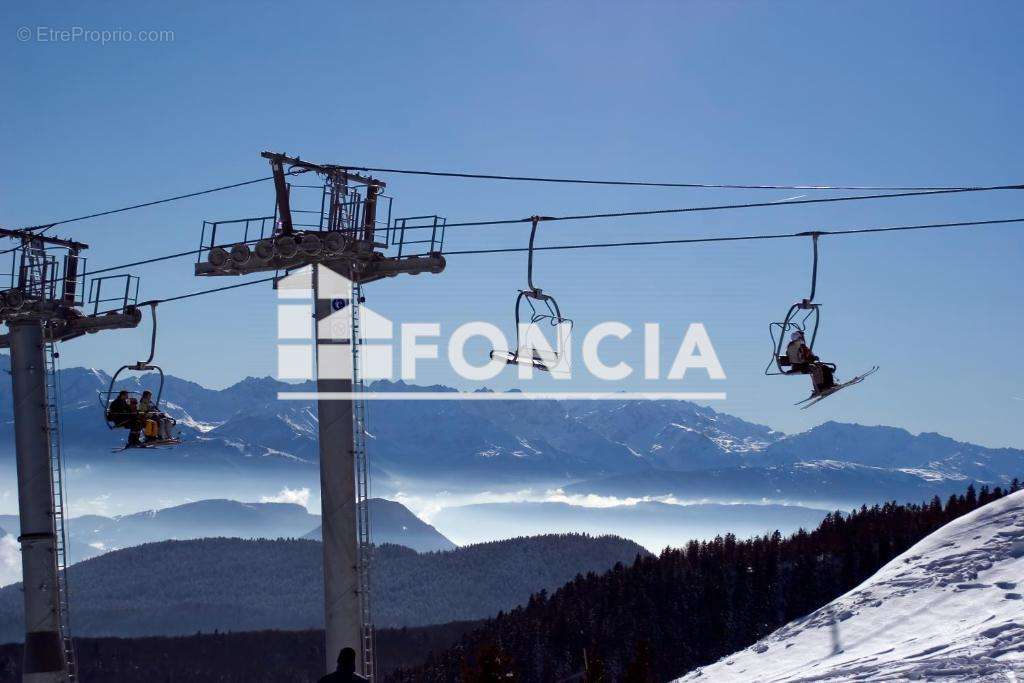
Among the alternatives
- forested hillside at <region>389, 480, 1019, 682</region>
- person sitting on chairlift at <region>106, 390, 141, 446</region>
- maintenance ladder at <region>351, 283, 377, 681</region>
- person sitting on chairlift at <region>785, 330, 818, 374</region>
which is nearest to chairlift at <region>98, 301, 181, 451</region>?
person sitting on chairlift at <region>106, 390, 141, 446</region>

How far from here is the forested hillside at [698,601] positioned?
464 feet

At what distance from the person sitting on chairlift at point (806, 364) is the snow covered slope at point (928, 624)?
298 inches

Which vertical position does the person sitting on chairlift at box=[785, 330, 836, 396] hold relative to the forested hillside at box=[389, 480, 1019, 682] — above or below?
above

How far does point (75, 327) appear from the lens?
126ft

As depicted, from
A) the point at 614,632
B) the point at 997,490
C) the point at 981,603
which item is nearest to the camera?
the point at 981,603

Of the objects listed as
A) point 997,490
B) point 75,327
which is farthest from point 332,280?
point 997,490

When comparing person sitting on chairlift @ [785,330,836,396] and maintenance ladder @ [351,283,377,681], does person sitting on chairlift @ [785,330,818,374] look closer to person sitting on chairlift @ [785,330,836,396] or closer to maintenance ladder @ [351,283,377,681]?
person sitting on chairlift @ [785,330,836,396]

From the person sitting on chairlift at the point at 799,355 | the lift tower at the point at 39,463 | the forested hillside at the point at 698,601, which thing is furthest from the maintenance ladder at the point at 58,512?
the forested hillside at the point at 698,601

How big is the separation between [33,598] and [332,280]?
15.1 metres

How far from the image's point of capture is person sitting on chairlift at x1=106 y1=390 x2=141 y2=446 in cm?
3566

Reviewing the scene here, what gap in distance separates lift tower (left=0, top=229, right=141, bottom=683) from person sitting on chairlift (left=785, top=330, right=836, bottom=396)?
2084 cm

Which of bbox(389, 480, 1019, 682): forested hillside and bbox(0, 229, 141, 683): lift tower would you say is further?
bbox(389, 480, 1019, 682): forested hillside

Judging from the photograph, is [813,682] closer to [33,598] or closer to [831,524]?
[33,598]

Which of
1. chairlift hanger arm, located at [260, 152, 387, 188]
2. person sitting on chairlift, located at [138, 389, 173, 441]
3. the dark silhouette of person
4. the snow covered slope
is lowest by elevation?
the snow covered slope
